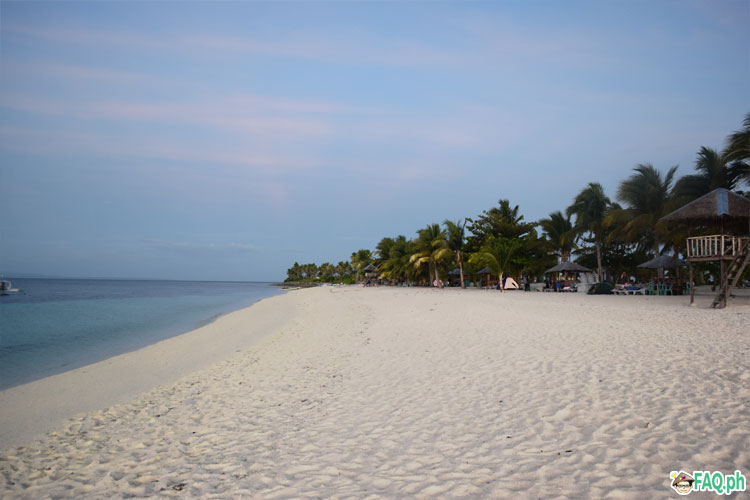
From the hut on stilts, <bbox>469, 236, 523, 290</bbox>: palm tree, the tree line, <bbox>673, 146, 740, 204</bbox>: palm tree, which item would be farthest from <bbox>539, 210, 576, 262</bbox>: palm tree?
the hut on stilts

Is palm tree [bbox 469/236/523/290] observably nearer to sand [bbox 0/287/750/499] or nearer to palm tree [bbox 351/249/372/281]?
sand [bbox 0/287/750/499]

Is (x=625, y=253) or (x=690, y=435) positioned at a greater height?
(x=625, y=253)

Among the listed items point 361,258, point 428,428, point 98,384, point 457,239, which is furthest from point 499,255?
point 361,258

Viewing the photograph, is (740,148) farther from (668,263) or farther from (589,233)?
(589,233)

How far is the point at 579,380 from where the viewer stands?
200 inches

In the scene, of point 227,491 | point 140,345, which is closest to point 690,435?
point 227,491

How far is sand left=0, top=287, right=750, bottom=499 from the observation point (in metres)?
3.08

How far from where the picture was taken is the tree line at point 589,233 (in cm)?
2289

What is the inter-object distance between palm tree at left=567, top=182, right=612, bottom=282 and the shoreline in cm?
2899

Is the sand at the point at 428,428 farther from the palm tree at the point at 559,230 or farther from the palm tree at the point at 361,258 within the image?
the palm tree at the point at 361,258

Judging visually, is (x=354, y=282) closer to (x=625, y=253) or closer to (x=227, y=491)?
(x=625, y=253)

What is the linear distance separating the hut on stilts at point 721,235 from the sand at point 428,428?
25.8ft

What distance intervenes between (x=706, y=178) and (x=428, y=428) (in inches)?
1066

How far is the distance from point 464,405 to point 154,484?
122 inches
